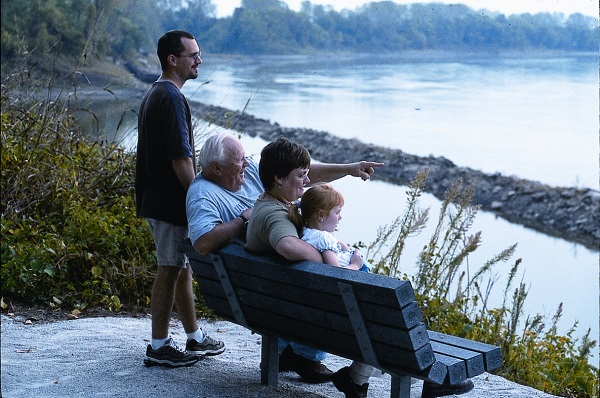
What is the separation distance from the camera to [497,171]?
666 inches

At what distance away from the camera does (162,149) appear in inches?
140

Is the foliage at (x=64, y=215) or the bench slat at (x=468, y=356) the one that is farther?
the foliage at (x=64, y=215)

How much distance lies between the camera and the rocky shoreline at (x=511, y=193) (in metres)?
13.9

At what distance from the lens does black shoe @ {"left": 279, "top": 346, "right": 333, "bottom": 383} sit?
3.70 meters

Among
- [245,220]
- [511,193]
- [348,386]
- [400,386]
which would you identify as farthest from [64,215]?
[511,193]

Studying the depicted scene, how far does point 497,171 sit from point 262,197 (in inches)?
566

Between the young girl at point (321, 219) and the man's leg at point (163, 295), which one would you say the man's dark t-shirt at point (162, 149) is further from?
the young girl at point (321, 219)

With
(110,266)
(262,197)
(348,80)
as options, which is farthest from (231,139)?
(348,80)

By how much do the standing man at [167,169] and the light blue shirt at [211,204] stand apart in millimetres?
151

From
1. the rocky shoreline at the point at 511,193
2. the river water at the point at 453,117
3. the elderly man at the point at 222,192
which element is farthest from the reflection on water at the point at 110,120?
the elderly man at the point at 222,192

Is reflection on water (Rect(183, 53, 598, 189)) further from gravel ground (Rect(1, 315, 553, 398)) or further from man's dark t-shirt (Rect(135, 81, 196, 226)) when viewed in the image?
man's dark t-shirt (Rect(135, 81, 196, 226))

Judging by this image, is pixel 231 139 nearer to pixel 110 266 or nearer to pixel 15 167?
pixel 110 266

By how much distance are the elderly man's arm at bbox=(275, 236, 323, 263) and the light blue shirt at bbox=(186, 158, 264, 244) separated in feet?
1.50

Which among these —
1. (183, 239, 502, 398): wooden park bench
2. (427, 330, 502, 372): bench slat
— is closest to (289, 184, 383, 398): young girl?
(183, 239, 502, 398): wooden park bench
